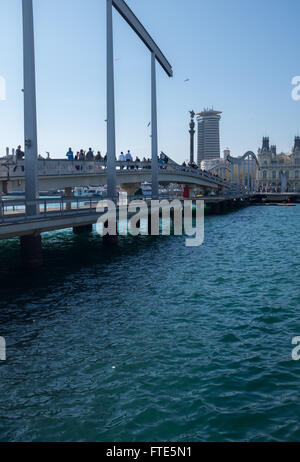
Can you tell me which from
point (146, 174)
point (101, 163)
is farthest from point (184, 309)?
point (146, 174)

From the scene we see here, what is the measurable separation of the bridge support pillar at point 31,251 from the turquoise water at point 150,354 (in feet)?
1.81

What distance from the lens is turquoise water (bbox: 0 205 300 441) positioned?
838 cm

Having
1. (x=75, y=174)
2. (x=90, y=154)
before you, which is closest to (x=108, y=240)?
(x=75, y=174)

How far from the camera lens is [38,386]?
9.80 meters

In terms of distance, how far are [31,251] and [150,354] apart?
11810 millimetres

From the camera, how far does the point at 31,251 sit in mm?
21703

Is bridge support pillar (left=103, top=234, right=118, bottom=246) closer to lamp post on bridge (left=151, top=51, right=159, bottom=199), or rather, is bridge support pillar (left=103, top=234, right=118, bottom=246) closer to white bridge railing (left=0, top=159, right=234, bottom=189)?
white bridge railing (left=0, top=159, right=234, bottom=189)

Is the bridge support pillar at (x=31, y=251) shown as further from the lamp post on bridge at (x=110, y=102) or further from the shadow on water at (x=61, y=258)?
the lamp post on bridge at (x=110, y=102)

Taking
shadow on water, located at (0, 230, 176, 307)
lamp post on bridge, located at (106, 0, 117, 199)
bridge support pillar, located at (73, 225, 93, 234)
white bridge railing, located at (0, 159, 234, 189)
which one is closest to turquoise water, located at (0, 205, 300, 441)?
shadow on water, located at (0, 230, 176, 307)

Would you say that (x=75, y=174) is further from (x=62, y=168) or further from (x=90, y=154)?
(x=90, y=154)

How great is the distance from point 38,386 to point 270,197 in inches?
4372

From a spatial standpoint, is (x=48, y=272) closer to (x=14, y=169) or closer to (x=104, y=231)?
(x=14, y=169)

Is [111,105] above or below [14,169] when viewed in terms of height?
above
